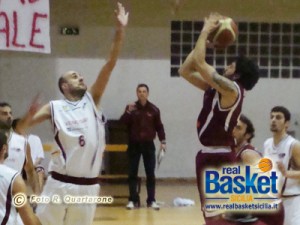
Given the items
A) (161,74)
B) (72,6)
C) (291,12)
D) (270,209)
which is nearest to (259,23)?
(291,12)

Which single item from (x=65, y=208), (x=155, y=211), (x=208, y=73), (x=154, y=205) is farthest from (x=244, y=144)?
(x=154, y=205)

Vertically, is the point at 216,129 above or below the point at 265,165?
above

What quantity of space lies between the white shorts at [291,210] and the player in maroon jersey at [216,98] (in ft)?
4.39

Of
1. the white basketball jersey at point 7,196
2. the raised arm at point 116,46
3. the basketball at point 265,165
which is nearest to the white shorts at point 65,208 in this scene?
the raised arm at point 116,46

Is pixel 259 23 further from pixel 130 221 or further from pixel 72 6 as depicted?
pixel 130 221

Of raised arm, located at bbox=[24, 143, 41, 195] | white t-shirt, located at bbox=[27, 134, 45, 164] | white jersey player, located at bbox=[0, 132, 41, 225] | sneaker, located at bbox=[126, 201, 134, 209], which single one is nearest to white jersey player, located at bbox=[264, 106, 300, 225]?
raised arm, located at bbox=[24, 143, 41, 195]

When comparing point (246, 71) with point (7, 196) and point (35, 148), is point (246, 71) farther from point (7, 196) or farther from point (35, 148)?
point (35, 148)

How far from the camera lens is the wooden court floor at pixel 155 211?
994 centimetres

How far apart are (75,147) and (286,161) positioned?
210 centimetres

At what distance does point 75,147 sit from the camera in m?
6.02

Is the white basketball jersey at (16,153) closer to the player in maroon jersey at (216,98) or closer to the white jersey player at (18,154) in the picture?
the white jersey player at (18,154)

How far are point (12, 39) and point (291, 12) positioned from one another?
26.4 ft

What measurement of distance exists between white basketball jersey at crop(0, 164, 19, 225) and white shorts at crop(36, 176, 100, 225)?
1.07m

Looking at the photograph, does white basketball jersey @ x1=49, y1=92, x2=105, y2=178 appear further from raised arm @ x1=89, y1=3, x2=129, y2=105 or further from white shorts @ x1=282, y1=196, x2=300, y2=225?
white shorts @ x1=282, y1=196, x2=300, y2=225
